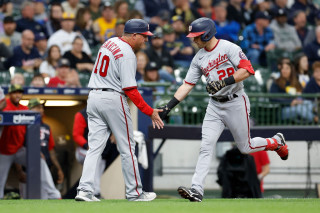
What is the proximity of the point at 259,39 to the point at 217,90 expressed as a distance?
9.36m

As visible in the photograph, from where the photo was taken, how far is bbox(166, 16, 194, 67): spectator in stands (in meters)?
15.6

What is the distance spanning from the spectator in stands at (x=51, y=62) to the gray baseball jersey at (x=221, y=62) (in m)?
5.63

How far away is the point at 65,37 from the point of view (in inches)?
571

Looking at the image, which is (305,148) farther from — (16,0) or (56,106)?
(16,0)

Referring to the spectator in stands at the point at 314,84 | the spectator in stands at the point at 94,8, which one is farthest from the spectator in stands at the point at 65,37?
the spectator in stands at the point at 314,84

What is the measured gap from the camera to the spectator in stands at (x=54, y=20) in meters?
14.8

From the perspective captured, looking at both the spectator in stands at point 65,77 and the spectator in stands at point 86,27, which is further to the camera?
the spectator in stands at point 86,27

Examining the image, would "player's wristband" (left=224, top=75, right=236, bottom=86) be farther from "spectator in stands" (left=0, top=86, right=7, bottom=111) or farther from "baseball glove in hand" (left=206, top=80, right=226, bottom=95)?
"spectator in stands" (left=0, top=86, right=7, bottom=111)

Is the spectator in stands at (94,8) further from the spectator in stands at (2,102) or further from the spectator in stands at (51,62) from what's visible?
the spectator in stands at (2,102)

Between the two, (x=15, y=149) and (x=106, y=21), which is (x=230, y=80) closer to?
(x=15, y=149)

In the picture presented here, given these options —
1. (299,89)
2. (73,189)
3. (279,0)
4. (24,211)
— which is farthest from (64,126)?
(279,0)

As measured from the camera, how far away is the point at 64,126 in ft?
41.5

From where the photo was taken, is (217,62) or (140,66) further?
(140,66)

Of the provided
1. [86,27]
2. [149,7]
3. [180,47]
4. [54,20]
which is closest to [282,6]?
[149,7]
